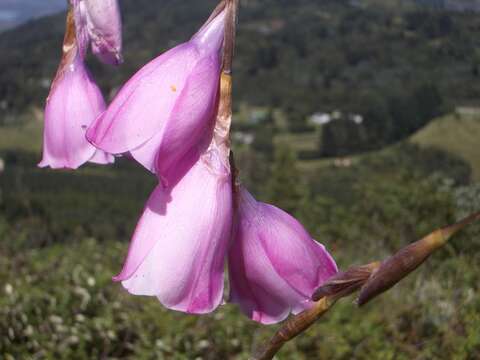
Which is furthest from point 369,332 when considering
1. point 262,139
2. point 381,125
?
point 262,139

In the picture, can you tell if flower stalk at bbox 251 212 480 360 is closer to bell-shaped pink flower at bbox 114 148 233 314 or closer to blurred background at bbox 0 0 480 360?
bell-shaped pink flower at bbox 114 148 233 314

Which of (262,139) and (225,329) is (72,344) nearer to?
(225,329)

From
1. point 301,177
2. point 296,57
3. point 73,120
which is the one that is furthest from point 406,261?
point 296,57

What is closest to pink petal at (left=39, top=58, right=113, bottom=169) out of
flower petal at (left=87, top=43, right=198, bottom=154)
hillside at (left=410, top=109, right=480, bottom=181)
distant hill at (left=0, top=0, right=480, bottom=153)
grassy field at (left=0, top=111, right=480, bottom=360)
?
flower petal at (left=87, top=43, right=198, bottom=154)

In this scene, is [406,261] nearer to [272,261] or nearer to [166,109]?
[272,261]

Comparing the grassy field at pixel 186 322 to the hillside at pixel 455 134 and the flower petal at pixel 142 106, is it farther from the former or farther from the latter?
the hillside at pixel 455 134
